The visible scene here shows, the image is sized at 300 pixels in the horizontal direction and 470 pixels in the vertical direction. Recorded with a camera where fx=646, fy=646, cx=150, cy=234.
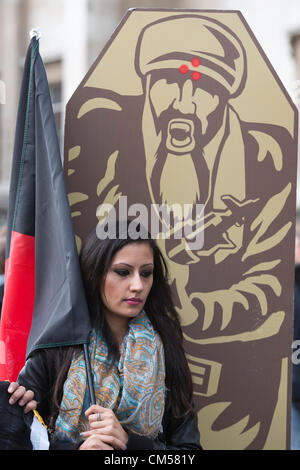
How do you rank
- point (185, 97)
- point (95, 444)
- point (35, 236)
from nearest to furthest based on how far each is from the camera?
point (95, 444) < point (35, 236) < point (185, 97)

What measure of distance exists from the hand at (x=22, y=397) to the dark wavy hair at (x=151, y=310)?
5.9 inches

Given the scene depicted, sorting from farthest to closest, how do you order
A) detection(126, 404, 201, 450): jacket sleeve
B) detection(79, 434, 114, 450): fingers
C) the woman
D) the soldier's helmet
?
1. the soldier's helmet
2. detection(126, 404, 201, 450): jacket sleeve
3. the woman
4. detection(79, 434, 114, 450): fingers

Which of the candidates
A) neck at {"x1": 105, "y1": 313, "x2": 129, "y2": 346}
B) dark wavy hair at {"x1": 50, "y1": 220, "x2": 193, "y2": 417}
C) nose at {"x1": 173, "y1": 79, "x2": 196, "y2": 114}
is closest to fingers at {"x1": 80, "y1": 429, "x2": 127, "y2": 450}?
dark wavy hair at {"x1": 50, "y1": 220, "x2": 193, "y2": 417}

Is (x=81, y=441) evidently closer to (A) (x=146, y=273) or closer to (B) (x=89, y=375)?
(B) (x=89, y=375)

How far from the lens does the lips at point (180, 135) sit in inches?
112

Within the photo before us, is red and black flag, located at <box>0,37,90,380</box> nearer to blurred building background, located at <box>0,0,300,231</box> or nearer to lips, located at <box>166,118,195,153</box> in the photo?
lips, located at <box>166,118,195,153</box>

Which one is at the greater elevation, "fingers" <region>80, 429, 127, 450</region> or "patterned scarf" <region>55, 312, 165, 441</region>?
"patterned scarf" <region>55, 312, 165, 441</region>

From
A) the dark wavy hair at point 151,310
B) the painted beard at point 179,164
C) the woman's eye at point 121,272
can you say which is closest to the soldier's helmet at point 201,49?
the painted beard at point 179,164

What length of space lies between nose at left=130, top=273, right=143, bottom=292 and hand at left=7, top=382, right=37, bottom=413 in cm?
46

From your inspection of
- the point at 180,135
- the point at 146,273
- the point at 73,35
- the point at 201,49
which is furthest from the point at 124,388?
the point at 73,35

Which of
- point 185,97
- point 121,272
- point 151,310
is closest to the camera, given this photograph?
point 121,272

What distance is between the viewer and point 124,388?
6.73ft

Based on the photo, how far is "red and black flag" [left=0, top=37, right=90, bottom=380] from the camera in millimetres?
2354

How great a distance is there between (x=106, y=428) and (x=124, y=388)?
16 centimetres
